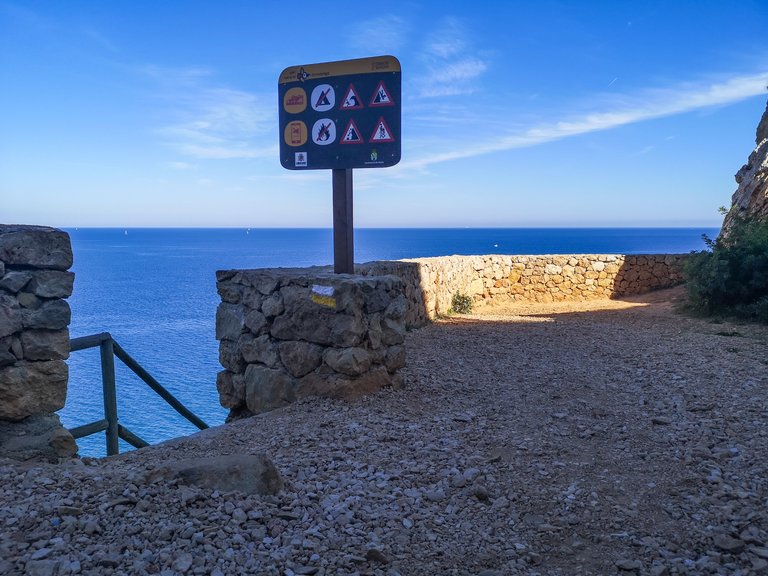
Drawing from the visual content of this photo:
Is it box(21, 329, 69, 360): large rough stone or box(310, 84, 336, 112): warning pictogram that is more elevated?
box(310, 84, 336, 112): warning pictogram

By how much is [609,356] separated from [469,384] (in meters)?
2.75

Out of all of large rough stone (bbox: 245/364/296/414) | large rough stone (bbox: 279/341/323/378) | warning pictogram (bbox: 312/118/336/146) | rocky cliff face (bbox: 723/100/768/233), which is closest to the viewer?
large rough stone (bbox: 279/341/323/378)

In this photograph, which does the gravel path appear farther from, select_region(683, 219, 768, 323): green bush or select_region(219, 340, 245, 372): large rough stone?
select_region(683, 219, 768, 323): green bush

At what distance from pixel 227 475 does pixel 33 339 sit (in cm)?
183

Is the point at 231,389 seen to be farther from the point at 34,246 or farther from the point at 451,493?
the point at 451,493

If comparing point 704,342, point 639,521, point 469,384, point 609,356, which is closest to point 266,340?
point 469,384

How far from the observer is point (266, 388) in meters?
5.99

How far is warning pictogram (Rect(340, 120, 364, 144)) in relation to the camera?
239 inches

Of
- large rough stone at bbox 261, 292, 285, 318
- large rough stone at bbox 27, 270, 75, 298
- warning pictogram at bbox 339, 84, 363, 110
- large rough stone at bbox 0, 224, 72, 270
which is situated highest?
warning pictogram at bbox 339, 84, 363, 110

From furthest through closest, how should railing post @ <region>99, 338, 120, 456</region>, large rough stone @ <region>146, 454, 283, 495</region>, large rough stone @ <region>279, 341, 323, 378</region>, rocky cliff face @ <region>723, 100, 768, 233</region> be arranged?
rocky cliff face @ <region>723, 100, 768, 233</region> → large rough stone @ <region>279, 341, 323, 378</region> → railing post @ <region>99, 338, 120, 456</region> → large rough stone @ <region>146, 454, 283, 495</region>

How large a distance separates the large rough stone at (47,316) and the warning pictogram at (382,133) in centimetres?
336

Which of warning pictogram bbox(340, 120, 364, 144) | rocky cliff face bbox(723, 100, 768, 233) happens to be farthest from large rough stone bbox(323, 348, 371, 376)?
rocky cliff face bbox(723, 100, 768, 233)

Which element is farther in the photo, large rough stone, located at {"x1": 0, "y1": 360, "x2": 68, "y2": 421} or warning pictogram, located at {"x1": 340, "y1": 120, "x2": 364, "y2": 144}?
warning pictogram, located at {"x1": 340, "y1": 120, "x2": 364, "y2": 144}

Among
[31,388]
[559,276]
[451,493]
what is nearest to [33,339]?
[31,388]
